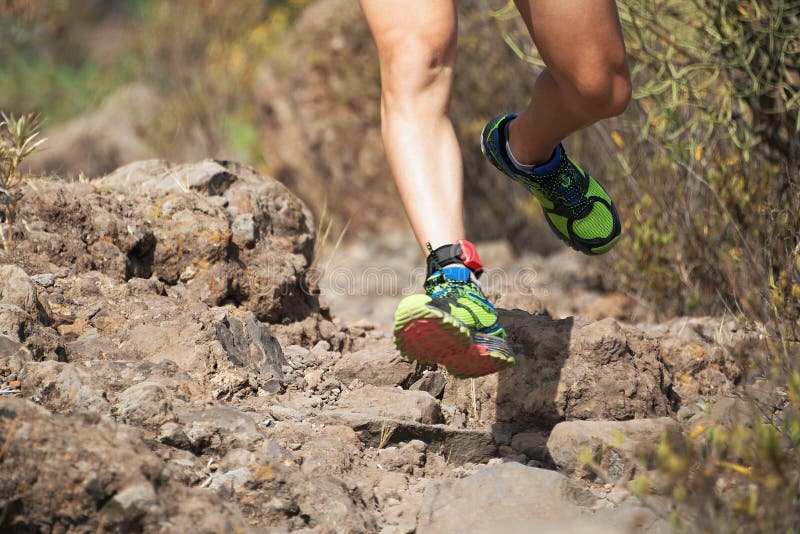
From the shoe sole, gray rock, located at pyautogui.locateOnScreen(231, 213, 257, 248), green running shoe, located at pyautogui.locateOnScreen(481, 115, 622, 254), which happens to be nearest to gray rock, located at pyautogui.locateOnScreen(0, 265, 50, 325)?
gray rock, located at pyautogui.locateOnScreen(231, 213, 257, 248)

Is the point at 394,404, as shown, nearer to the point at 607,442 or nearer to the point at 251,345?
the point at 251,345

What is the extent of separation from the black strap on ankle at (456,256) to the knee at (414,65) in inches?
16.6

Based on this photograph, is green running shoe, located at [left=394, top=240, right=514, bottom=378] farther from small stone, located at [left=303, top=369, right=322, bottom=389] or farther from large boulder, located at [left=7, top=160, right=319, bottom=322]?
large boulder, located at [left=7, top=160, right=319, bottom=322]

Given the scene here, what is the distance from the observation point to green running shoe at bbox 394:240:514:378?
217 cm

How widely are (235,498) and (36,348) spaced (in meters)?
0.79

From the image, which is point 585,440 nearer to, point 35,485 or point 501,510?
point 501,510

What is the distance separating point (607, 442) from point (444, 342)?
1.77 ft

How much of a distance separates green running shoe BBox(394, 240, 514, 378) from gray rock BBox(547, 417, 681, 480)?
1.03 ft

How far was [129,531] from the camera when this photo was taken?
1905mm

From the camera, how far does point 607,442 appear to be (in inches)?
94.4

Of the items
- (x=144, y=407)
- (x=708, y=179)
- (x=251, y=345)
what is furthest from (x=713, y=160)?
(x=144, y=407)

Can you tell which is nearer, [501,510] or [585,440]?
[501,510]

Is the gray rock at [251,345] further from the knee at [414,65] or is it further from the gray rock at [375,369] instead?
the knee at [414,65]

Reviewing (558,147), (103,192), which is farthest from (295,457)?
(103,192)
